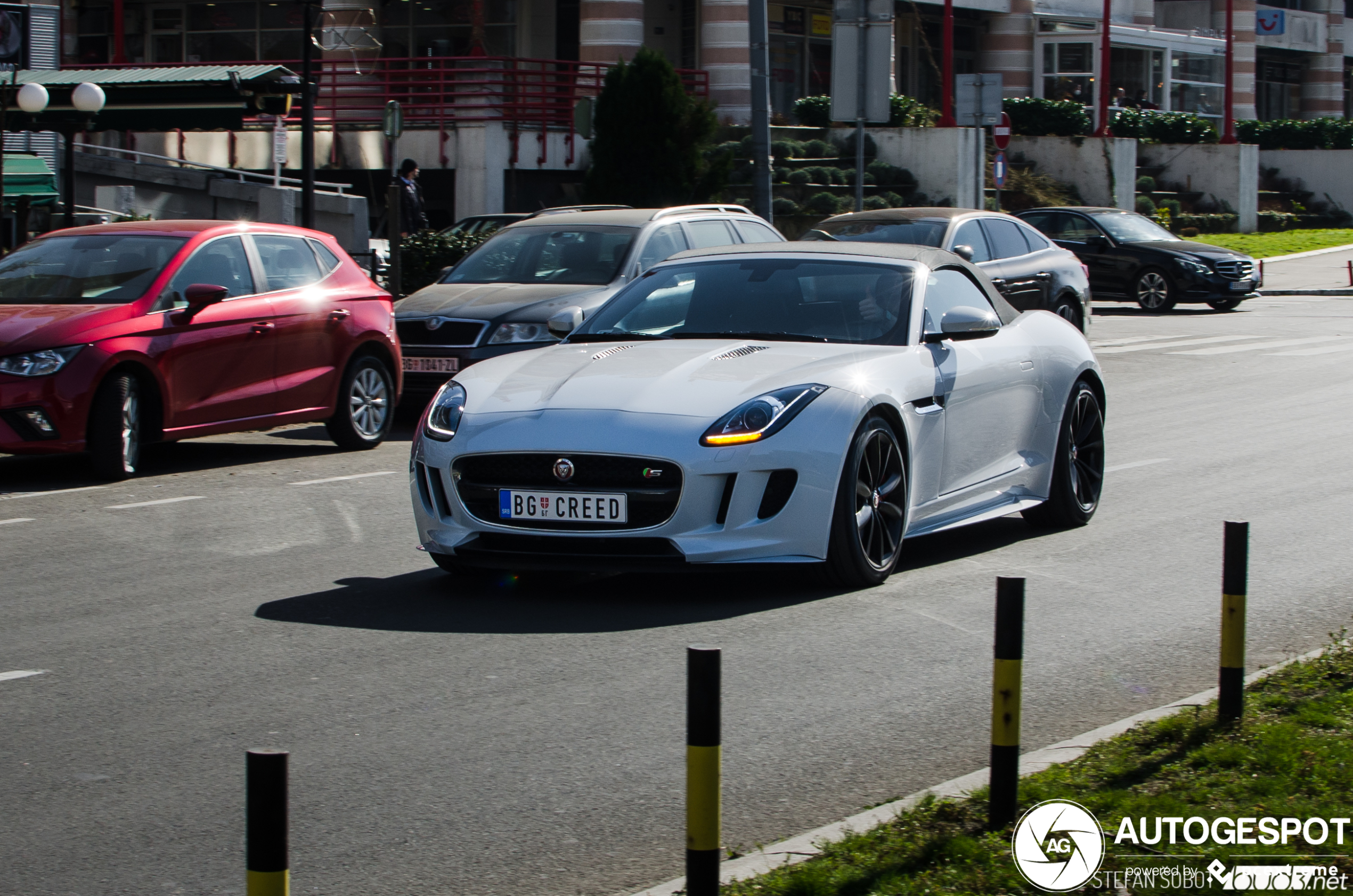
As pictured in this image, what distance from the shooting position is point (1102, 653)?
6.68 m

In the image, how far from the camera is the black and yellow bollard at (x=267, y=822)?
2.64m

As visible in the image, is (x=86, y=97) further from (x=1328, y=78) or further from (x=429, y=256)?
Result: (x=1328, y=78)

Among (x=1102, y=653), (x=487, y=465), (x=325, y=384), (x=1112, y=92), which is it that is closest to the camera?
(x=1102, y=653)

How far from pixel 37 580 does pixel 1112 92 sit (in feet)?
173

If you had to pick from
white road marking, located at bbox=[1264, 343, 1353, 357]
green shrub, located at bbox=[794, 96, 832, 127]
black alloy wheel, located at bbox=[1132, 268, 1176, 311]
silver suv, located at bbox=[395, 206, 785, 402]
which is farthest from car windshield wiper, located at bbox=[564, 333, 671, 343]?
green shrub, located at bbox=[794, 96, 832, 127]

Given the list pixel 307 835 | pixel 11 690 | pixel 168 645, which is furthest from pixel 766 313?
pixel 307 835

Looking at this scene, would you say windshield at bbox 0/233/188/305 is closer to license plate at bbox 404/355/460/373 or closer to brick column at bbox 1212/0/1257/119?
license plate at bbox 404/355/460/373

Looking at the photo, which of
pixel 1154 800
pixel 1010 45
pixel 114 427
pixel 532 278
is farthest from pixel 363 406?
pixel 1010 45

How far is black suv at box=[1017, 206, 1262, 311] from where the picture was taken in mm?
28406

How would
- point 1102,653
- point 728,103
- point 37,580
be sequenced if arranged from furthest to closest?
point 728,103, point 37,580, point 1102,653

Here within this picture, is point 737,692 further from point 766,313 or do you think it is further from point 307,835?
point 766,313

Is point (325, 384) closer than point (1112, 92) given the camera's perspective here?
Yes

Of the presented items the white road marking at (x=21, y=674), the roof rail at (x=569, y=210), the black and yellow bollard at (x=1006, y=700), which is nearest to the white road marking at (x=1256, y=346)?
the roof rail at (x=569, y=210)

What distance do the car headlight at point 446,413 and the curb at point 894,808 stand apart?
3.09 m
